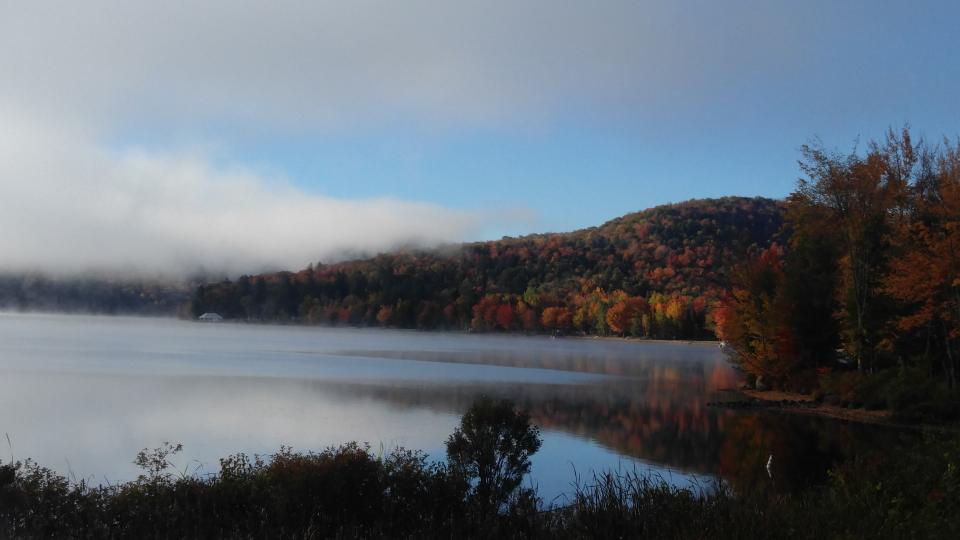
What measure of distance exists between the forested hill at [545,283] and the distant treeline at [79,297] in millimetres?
17982

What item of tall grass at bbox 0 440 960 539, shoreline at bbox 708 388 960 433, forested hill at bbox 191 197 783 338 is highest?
forested hill at bbox 191 197 783 338

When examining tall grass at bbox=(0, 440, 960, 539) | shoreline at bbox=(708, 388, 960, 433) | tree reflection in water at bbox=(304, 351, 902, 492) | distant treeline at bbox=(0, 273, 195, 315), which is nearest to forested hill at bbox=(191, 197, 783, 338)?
distant treeline at bbox=(0, 273, 195, 315)

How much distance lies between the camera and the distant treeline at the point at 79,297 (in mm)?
178500

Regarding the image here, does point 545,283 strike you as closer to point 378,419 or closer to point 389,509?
point 378,419

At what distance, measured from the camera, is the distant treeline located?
586 feet

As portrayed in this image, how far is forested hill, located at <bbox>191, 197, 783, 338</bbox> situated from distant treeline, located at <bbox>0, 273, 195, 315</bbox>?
59.0ft

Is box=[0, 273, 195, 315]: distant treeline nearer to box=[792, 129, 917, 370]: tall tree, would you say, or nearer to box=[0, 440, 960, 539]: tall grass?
box=[792, 129, 917, 370]: tall tree

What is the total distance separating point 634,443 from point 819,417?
38.2 ft

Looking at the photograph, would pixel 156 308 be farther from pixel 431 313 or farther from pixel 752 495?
pixel 752 495

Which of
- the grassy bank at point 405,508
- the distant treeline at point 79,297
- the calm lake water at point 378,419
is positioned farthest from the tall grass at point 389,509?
the distant treeline at point 79,297

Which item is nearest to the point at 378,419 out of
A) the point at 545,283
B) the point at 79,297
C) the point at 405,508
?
the point at 405,508

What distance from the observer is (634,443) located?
21141mm

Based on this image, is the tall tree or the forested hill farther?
the forested hill

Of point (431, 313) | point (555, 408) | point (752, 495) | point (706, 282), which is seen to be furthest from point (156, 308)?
point (752, 495)
